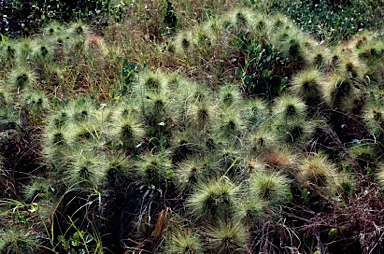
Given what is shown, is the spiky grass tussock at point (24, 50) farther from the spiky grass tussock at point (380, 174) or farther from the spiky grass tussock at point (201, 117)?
the spiky grass tussock at point (380, 174)

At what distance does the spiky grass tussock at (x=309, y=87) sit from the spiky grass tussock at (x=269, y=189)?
921 millimetres

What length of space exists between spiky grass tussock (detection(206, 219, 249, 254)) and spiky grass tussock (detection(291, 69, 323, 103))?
4.09 ft

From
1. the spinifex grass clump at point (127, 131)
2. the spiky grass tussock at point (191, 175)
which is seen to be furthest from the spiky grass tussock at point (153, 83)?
the spiky grass tussock at point (191, 175)

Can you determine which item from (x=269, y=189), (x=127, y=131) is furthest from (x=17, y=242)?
(x=269, y=189)

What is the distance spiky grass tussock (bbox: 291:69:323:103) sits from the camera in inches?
137

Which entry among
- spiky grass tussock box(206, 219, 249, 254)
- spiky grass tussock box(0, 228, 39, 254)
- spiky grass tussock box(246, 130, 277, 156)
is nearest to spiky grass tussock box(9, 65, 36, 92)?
spiky grass tussock box(0, 228, 39, 254)

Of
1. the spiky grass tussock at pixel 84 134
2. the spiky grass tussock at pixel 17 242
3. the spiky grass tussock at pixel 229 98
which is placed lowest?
the spiky grass tussock at pixel 17 242

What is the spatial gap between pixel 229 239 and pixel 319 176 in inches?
26.2

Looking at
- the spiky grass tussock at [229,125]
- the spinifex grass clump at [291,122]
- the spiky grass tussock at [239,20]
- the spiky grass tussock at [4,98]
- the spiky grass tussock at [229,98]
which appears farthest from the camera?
the spiky grass tussock at [239,20]

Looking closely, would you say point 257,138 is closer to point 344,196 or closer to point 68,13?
point 344,196

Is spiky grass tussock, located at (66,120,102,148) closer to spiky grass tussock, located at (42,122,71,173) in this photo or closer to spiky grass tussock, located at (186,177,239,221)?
spiky grass tussock, located at (42,122,71,173)

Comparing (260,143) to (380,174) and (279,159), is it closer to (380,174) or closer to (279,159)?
(279,159)

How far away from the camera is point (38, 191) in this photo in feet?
10.0

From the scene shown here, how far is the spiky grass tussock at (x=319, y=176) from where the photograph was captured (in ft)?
9.33
